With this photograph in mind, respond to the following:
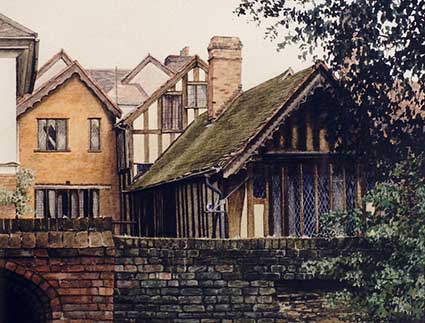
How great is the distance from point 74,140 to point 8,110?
4.19 meters

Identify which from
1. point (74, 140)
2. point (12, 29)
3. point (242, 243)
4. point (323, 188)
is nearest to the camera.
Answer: point (242, 243)

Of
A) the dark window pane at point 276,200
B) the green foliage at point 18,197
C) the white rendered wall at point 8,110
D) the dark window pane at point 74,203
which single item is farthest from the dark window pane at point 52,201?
the dark window pane at point 276,200

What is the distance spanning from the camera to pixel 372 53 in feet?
23.0

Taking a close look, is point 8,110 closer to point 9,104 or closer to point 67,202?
point 9,104

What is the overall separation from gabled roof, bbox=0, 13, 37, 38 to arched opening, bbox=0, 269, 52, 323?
1.68 metres

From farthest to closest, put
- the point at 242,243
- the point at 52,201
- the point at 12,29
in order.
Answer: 1. the point at 52,201
2. the point at 12,29
3. the point at 242,243

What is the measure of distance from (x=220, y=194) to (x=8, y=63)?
214 centimetres

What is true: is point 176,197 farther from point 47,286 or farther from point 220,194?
point 47,286

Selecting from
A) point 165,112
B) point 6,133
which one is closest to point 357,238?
point 6,133

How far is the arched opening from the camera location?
6938mm

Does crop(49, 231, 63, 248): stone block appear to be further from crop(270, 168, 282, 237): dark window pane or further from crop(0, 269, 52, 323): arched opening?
crop(270, 168, 282, 237): dark window pane

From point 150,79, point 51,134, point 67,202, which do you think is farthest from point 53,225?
point 150,79

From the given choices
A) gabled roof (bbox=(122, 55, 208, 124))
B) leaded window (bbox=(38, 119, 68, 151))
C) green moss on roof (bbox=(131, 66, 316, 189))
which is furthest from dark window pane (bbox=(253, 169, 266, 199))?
leaded window (bbox=(38, 119, 68, 151))

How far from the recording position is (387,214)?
6.93 m
